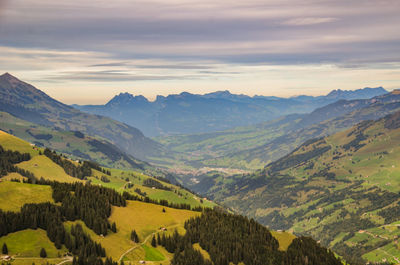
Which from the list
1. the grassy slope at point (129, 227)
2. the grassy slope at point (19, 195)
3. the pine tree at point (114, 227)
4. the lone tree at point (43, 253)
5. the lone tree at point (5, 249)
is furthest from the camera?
the grassy slope at point (19, 195)

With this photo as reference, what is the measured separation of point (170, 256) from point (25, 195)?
82.1 metres

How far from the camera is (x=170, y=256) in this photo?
517ft

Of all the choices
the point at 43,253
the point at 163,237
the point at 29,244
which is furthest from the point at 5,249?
the point at 163,237

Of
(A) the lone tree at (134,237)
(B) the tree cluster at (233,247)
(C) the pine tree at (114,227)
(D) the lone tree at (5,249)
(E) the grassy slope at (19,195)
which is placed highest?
(E) the grassy slope at (19,195)

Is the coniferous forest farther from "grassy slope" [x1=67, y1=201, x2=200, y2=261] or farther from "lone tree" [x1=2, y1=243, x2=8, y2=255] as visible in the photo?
"lone tree" [x1=2, y1=243, x2=8, y2=255]

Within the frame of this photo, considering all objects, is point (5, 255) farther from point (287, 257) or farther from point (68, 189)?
point (287, 257)

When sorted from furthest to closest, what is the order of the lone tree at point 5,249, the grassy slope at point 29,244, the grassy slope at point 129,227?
1. the grassy slope at point 129,227
2. the grassy slope at point 29,244
3. the lone tree at point 5,249

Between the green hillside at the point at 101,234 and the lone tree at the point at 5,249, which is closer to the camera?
the lone tree at the point at 5,249

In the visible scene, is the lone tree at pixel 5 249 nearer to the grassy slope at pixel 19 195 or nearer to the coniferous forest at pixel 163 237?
the coniferous forest at pixel 163 237

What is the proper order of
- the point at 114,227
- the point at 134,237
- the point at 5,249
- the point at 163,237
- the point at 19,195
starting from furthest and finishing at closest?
the point at 19,195 < the point at 114,227 < the point at 163,237 < the point at 134,237 < the point at 5,249

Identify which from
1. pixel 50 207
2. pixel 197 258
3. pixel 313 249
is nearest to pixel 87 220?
pixel 50 207

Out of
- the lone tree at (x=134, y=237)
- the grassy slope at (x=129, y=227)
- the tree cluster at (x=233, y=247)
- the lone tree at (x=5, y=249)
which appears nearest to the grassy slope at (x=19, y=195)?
the grassy slope at (x=129, y=227)

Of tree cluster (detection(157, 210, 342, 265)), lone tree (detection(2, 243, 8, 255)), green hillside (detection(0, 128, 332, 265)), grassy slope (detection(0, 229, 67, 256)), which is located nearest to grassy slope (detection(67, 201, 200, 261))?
green hillside (detection(0, 128, 332, 265))

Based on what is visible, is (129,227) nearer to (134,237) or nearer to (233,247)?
(134,237)
